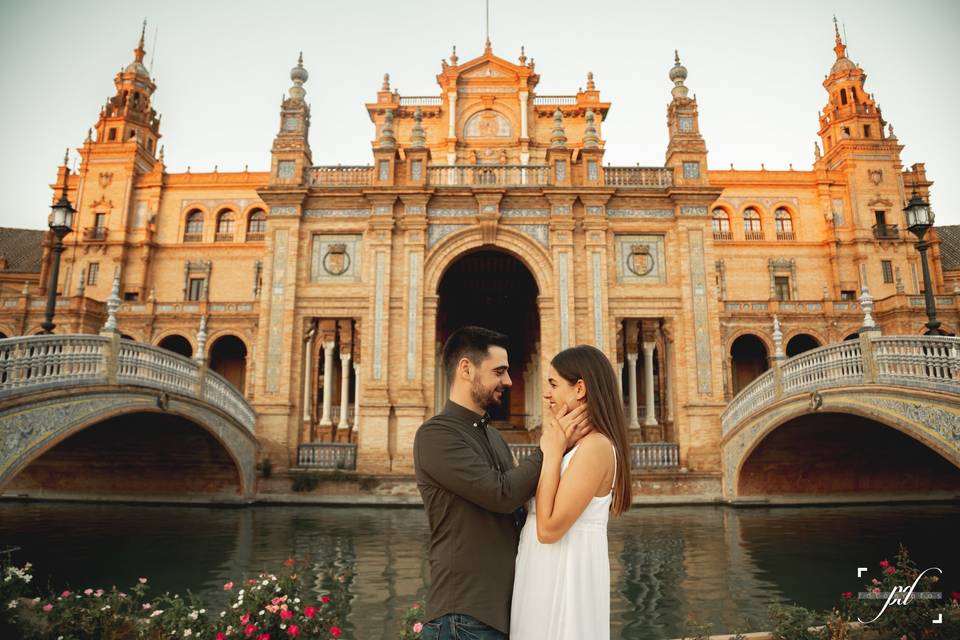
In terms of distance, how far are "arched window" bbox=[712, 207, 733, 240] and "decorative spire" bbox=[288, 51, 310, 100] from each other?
26.7m

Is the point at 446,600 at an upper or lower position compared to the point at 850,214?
lower

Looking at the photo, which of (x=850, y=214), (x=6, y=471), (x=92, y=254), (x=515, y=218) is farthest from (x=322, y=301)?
(x=850, y=214)

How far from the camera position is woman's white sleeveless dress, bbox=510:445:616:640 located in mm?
2199

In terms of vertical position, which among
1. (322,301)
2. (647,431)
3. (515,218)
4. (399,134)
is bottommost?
(647,431)

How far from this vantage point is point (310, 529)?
38.0ft

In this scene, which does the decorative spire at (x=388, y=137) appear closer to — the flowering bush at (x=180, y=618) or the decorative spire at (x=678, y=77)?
the decorative spire at (x=678, y=77)

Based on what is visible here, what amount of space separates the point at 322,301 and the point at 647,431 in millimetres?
10483

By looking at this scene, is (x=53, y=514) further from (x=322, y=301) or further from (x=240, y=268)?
(x=240, y=268)

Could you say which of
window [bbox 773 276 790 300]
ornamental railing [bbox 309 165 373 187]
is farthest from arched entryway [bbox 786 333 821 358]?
ornamental railing [bbox 309 165 373 187]

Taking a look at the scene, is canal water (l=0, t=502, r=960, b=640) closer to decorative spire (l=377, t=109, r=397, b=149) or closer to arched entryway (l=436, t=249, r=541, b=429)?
arched entryway (l=436, t=249, r=541, b=429)

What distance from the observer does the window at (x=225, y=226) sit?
126ft

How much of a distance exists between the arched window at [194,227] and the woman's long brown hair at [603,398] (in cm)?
4019

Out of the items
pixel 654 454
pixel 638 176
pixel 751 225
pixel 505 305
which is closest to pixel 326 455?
pixel 654 454

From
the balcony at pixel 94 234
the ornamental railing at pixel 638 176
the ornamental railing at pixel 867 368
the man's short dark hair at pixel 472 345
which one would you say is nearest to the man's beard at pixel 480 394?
the man's short dark hair at pixel 472 345
